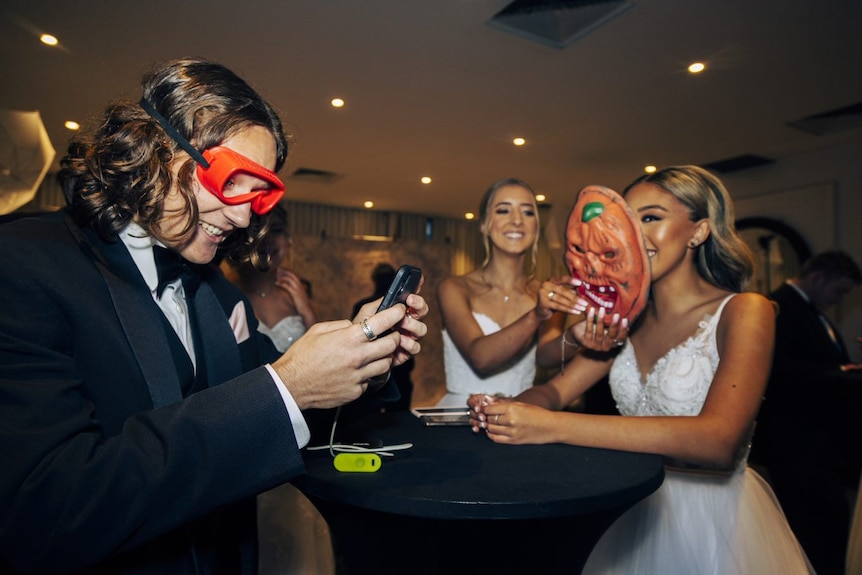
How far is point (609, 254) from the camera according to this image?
183cm

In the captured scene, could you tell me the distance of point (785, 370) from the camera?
428 centimetres

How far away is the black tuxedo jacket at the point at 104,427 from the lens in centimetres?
83

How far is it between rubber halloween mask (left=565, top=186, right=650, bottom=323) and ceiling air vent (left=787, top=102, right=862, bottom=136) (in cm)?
573

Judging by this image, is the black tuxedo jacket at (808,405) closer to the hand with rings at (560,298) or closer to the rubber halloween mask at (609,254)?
the hand with rings at (560,298)

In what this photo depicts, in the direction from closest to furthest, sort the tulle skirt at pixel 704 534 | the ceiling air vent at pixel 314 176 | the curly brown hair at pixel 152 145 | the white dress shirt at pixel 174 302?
the white dress shirt at pixel 174 302, the curly brown hair at pixel 152 145, the tulle skirt at pixel 704 534, the ceiling air vent at pixel 314 176

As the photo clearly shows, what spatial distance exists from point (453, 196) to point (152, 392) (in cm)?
924

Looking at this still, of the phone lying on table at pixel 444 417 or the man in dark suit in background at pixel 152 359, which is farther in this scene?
the phone lying on table at pixel 444 417

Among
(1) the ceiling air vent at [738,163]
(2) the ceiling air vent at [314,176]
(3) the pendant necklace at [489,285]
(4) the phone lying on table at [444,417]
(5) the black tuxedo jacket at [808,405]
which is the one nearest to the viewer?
(4) the phone lying on table at [444,417]

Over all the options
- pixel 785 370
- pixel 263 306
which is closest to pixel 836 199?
pixel 785 370

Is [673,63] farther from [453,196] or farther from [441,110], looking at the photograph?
[453,196]

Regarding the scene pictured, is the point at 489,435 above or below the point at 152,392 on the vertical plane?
below

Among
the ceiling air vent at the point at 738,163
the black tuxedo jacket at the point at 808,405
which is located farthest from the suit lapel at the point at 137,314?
the ceiling air vent at the point at 738,163

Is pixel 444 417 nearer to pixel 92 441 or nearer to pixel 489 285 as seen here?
pixel 92 441

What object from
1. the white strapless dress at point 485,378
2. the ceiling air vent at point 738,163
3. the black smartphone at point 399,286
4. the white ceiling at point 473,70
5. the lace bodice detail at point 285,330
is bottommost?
the white strapless dress at point 485,378
